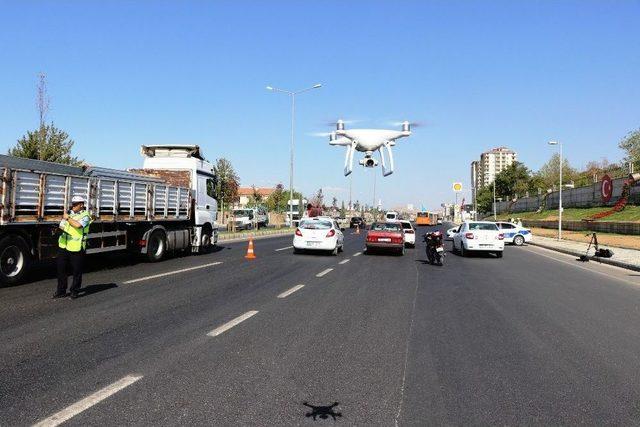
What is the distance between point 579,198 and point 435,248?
49262mm

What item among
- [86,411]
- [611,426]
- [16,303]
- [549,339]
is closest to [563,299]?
[549,339]

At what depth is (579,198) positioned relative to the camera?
5872 cm

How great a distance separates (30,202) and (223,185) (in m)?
49.6

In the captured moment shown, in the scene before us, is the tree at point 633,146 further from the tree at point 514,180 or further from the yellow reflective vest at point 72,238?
the yellow reflective vest at point 72,238

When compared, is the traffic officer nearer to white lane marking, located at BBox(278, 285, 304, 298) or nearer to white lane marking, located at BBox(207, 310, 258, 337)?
white lane marking, located at BBox(207, 310, 258, 337)

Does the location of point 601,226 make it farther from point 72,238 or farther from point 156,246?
point 72,238

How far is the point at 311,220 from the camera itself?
20719mm

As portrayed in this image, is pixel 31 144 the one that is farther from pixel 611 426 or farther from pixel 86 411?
pixel 611 426

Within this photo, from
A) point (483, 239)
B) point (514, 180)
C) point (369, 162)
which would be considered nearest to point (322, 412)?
point (483, 239)

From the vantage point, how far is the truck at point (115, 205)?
10312mm

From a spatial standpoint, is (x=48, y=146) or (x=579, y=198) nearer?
(x=48, y=146)

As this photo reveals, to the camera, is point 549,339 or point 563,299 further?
point 563,299

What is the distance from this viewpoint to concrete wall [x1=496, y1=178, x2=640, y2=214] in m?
47.5

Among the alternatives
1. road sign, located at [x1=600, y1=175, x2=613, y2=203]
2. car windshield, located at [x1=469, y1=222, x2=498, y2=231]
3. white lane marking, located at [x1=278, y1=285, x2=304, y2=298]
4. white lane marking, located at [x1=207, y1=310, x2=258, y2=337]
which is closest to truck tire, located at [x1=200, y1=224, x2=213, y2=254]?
white lane marking, located at [x1=278, y1=285, x2=304, y2=298]
